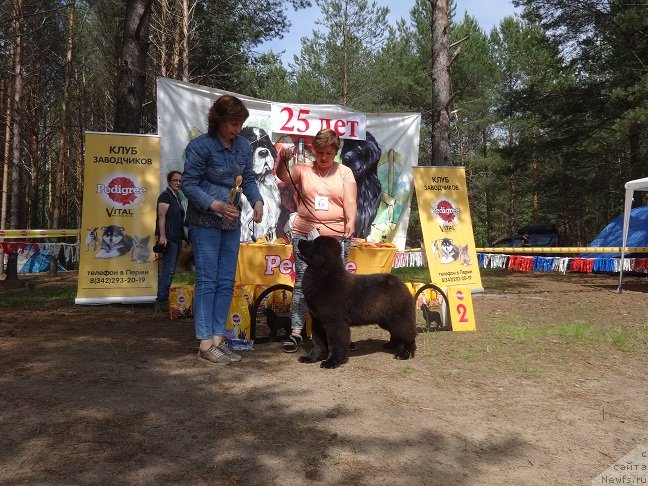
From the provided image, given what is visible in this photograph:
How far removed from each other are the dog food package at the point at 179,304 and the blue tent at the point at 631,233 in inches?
453

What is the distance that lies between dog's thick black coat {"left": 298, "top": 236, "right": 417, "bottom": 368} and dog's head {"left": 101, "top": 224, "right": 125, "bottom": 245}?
375 centimetres

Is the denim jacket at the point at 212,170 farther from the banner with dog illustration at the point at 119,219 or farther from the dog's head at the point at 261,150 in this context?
the dog's head at the point at 261,150

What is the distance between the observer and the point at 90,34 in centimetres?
2150

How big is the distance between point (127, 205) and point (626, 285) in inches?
400

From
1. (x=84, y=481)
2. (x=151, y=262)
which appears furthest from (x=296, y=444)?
(x=151, y=262)

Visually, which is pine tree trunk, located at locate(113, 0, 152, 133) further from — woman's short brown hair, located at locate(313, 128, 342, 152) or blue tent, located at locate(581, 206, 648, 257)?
blue tent, located at locate(581, 206, 648, 257)

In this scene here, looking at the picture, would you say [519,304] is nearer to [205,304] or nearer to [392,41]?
[205,304]

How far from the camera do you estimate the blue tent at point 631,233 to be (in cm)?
1330

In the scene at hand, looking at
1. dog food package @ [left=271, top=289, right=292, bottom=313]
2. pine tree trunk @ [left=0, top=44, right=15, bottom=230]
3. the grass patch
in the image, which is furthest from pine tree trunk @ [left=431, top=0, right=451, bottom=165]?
pine tree trunk @ [left=0, top=44, right=15, bottom=230]

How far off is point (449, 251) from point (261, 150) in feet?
10.5

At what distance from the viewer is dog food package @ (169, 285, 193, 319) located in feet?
19.8

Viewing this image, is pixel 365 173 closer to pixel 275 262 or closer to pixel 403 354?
pixel 275 262

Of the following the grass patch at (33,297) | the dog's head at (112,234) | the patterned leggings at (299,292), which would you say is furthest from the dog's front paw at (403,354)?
the grass patch at (33,297)

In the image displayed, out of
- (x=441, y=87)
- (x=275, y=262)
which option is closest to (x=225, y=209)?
(x=275, y=262)
